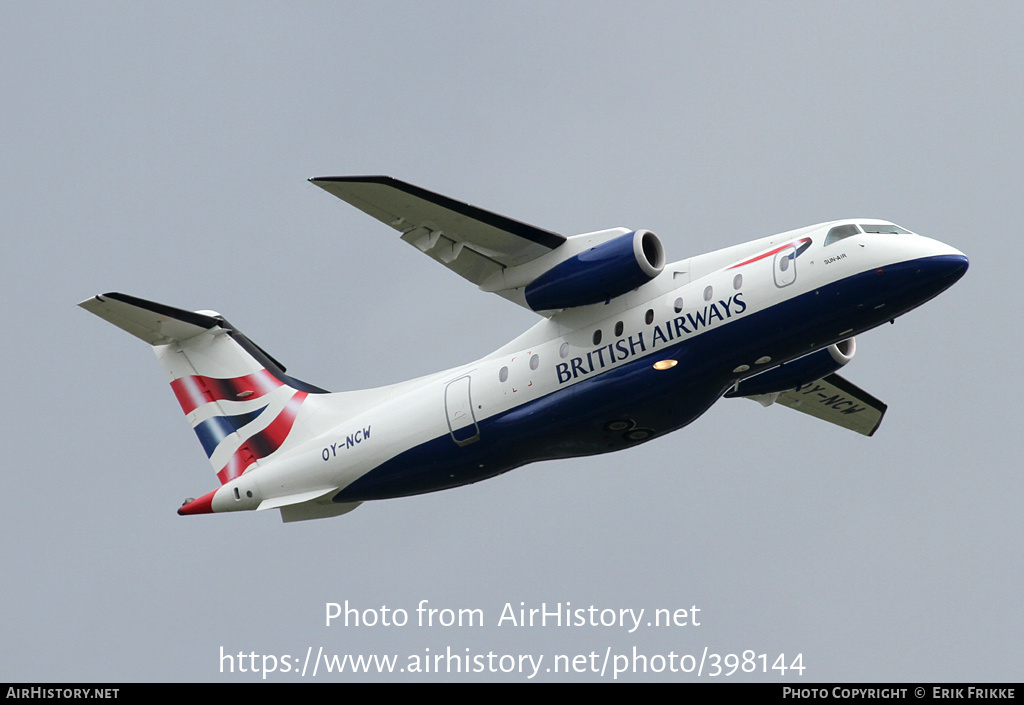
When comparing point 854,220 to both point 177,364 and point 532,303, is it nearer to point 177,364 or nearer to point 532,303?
point 532,303

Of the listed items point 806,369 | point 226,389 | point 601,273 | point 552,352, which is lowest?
point 806,369

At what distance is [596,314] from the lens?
15789 mm

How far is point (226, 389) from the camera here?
18.9 m

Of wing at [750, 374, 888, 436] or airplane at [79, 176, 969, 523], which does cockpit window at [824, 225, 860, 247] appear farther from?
wing at [750, 374, 888, 436]

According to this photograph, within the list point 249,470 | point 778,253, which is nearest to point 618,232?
point 778,253

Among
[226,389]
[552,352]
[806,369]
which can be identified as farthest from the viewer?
[226,389]

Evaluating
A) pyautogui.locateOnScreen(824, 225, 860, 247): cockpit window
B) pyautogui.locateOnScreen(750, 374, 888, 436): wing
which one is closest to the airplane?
pyautogui.locateOnScreen(824, 225, 860, 247): cockpit window

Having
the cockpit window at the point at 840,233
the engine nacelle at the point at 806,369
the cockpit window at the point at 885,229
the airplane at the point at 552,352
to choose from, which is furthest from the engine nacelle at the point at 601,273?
the engine nacelle at the point at 806,369

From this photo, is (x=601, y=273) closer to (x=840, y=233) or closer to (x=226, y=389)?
(x=840, y=233)

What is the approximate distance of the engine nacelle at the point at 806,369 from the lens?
56.2ft

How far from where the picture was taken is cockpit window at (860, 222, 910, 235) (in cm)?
1448

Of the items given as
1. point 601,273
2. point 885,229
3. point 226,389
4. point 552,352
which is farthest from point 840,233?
point 226,389

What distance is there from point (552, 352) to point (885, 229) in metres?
4.41

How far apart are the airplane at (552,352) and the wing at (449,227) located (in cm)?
2
